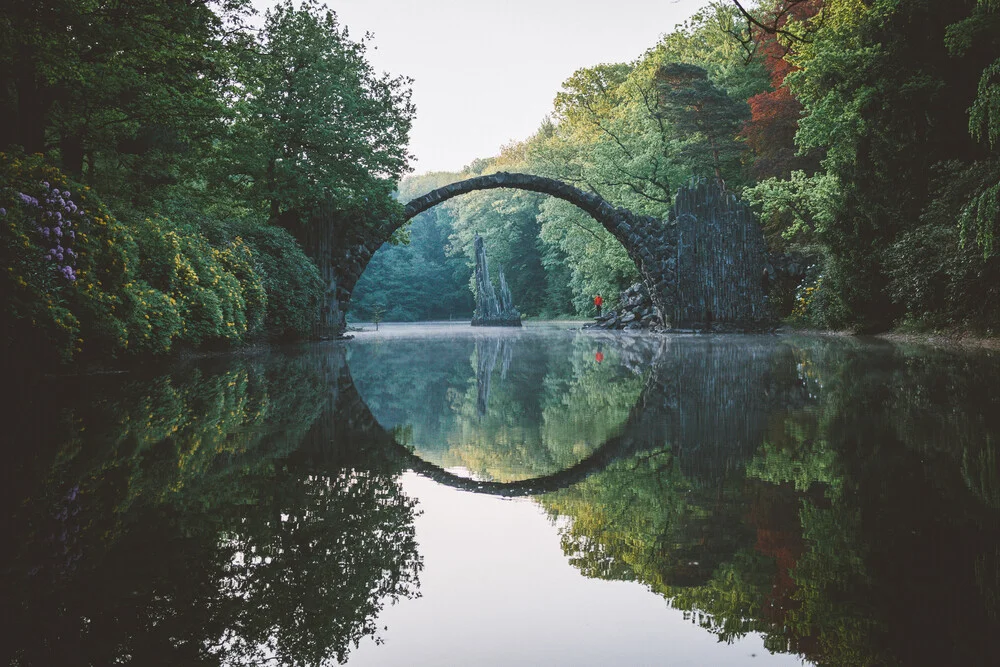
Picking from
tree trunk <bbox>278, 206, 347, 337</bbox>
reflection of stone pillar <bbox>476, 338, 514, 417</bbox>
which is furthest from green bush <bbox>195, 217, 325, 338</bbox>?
reflection of stone pillar <bbox>476, 338, 514, 417</bbox>

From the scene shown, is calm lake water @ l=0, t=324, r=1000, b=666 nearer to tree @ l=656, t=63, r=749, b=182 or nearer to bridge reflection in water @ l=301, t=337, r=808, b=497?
bridge reflection in water @ l=301, t=337, r=808, b=497

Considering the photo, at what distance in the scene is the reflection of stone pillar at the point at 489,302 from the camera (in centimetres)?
3862

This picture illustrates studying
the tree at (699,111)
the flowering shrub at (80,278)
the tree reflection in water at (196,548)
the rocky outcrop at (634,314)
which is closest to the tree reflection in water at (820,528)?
the tree reflection in water at (196,548)

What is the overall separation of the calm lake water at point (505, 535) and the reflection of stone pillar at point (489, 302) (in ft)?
106

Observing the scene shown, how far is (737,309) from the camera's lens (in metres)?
22.1

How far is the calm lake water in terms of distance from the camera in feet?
6.31

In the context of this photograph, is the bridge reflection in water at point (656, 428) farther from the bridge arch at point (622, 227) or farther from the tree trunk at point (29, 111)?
the bridge arch at point (622, 227)

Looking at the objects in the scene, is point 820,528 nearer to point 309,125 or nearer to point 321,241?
point 309,125

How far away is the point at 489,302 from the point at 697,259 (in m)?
18.0

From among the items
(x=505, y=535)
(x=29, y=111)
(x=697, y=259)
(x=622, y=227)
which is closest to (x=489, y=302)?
→ (x=622, y=227)

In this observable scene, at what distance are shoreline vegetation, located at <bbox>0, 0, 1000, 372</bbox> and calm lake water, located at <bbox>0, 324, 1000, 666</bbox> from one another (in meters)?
2.37

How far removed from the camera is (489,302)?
39.2 metres

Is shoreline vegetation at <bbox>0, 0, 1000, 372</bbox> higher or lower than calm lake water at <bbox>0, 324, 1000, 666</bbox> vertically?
higher

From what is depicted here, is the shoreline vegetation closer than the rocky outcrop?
Yes
